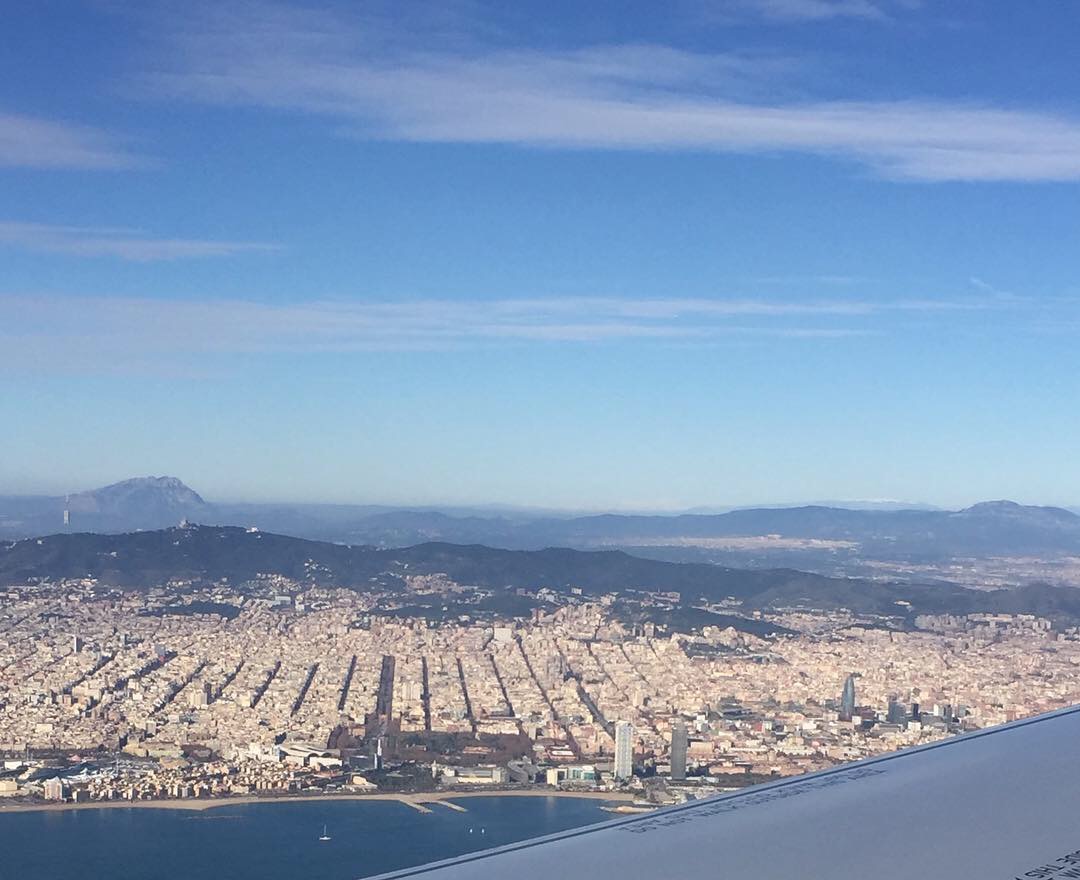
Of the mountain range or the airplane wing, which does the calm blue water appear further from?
the mountain range

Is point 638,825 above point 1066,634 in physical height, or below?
above

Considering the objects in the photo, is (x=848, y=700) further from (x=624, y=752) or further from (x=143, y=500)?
(x=143, y=500)

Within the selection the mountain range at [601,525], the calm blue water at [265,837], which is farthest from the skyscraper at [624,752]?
the mountain range at [601,525]

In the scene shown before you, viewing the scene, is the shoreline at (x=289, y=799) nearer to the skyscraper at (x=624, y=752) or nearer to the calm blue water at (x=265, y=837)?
the calm blue water at (x=265, y=837)

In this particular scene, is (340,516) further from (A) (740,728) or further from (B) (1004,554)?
(A) (740,728)

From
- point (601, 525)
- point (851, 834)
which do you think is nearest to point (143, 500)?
point (601, 525)

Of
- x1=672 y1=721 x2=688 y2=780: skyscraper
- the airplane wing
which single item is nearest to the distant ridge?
x1=672 y1=721 x2=688 y2=780: skyscraper

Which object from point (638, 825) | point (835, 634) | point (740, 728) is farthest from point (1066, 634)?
point (638, 825)
